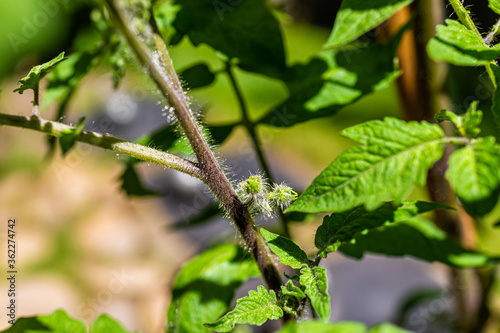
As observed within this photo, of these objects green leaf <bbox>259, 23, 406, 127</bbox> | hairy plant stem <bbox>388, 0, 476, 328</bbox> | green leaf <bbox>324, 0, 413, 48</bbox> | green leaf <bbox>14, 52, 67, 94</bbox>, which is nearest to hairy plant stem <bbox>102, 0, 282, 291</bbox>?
green leaf <bbox>14, 52, 67, 94</bbox>

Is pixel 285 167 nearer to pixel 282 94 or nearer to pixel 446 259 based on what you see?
pixel 282 94

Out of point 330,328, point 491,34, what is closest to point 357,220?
point 330,328

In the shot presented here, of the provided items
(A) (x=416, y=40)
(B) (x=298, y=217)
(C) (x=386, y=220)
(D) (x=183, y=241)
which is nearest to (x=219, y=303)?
(B) (x=298, y=217)

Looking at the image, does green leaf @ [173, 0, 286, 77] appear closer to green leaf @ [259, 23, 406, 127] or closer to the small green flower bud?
green leaf @ [259, 23, 406, 127]

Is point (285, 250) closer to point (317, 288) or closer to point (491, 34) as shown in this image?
point (317, 288)

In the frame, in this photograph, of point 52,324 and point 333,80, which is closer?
point 52,324

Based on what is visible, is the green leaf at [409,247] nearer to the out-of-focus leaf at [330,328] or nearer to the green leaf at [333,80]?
the green leaf at [333,80]

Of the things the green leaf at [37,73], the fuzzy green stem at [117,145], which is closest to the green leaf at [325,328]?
the fuzzy green stem at [117,145]
